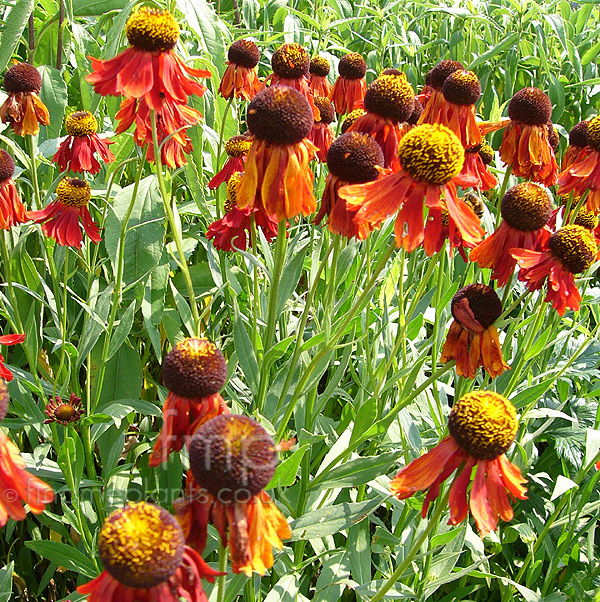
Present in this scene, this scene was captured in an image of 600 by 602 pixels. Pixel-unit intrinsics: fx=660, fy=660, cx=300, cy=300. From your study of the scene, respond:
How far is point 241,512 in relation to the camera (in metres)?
0.79

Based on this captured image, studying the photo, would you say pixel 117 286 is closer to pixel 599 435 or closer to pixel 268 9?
pixel 599 435

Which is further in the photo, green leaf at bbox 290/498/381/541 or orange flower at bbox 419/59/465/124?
orange flower at bbox 419/59/465/124

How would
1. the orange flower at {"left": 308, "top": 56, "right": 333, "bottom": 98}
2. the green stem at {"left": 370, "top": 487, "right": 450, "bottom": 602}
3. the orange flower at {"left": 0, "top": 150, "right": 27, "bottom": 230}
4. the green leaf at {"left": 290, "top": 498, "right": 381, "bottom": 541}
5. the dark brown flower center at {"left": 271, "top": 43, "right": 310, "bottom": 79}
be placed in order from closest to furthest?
the green stem at {"left": 370, "top": 487, "right": 450, "bottom": 602}
the green leaf at {"left": 290, "top": 498, "right": 381, "bottom": 541}
the orange flower at {"left": 0, "top": 150, "right": 27, "bottom": 230}
the dark brown flower center at {"left": 271, "top": 43, "right": 310, "bottom": 79}
the orange flower at {"left": 308, "top": 56, "right": 333, "bottom": 98}

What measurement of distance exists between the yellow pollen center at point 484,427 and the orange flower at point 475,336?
31 centimetres

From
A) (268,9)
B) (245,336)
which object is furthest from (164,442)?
(268,9)

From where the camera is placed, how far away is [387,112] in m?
1.47

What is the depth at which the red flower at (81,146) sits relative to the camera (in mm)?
1774

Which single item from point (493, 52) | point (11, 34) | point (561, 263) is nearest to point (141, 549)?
point (561, 263)

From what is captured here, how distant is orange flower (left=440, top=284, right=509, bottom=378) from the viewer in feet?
4.36

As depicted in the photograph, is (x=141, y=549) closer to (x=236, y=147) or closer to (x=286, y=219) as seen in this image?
(x=286, y=219)

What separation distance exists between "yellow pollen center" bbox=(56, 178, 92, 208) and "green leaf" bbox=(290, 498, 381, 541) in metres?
0.97

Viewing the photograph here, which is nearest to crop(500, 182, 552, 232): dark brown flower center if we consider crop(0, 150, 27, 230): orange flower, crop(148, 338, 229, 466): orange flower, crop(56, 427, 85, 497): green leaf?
crop(148, 338, 229, 466): orange flower

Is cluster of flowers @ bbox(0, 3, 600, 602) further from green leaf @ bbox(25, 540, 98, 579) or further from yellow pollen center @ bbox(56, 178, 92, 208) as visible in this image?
green leaf @ bbox(25, 540, 98, 579)

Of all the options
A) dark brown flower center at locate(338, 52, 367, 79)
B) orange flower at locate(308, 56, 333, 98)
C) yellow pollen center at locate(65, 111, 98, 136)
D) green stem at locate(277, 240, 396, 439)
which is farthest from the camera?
orange flower at locate(308, 56, 333, 98)
